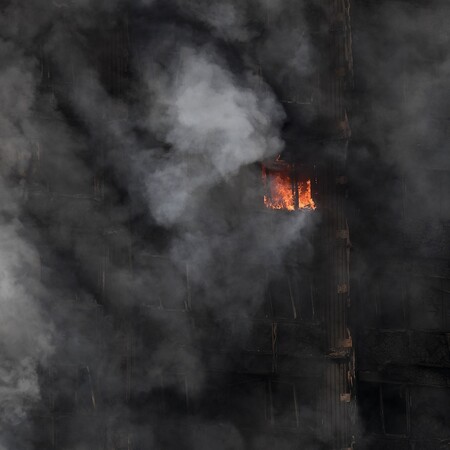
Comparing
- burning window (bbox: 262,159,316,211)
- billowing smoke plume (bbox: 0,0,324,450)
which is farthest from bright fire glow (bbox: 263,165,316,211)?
billowing smoke plume (bbox: 0,0,324,450)

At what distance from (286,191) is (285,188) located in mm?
43

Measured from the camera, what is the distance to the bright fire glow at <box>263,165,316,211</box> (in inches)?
286

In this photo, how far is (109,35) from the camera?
23.1 ft

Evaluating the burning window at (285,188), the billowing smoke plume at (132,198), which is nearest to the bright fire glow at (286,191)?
the burning window at (285,188)

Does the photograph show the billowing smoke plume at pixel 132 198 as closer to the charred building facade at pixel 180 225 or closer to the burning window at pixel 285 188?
the charred building facade at pixel 180 225

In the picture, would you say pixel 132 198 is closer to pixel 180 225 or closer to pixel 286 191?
pixel 180 225

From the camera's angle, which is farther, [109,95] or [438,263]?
[438,263]

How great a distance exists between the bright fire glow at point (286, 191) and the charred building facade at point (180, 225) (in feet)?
0.10

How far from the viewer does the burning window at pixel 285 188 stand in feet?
23.8

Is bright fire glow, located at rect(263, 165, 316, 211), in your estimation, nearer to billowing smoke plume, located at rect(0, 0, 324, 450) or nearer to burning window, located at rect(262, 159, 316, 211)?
burning window, located at rect(262, 159, 316, 211)

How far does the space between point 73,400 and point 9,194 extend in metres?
2.78

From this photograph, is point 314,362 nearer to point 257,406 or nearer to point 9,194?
point 257,406

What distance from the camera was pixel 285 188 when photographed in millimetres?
7285

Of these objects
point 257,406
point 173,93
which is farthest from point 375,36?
point 257,406
